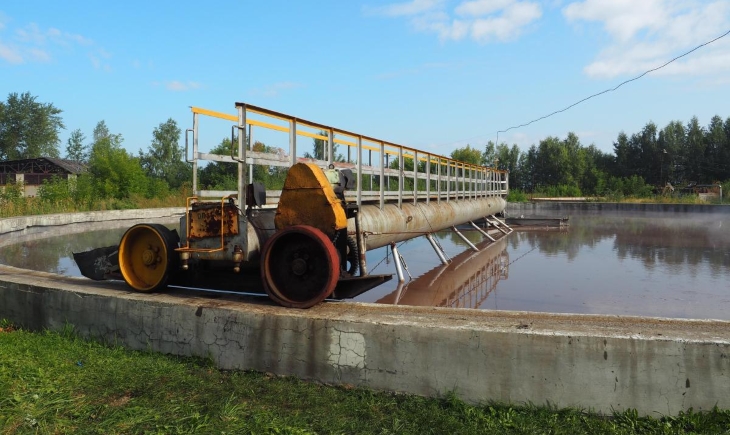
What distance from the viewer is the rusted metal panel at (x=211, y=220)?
5234 millimetres

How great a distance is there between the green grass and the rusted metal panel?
1.42 metres

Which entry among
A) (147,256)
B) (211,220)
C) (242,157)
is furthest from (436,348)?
(147,256)

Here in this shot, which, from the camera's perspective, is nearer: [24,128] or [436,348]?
[436,348]

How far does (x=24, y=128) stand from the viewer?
68.8 m

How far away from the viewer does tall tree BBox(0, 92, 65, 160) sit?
67312 mm

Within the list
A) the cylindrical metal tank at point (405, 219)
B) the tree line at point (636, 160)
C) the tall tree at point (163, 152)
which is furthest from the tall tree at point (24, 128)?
the cylindrical metal tank at point (405, 219)

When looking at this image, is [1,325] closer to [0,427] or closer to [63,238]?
[0,427]

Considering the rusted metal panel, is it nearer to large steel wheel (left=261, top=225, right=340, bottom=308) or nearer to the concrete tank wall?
large steel wheel (left=261, top=225, right=340, bottom=308)

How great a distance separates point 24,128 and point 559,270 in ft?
255

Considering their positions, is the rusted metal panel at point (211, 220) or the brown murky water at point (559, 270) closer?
the rusted metal panel at point (211, 220)

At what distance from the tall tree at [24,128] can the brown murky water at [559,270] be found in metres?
62.2

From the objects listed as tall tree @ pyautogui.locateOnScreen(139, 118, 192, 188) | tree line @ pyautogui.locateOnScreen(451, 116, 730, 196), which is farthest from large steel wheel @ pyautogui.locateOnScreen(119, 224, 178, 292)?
tall tree @ pyautogui.locateOnScreen(139, 118, 192, 188)

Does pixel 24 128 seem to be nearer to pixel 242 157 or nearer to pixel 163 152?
pixel 163 152

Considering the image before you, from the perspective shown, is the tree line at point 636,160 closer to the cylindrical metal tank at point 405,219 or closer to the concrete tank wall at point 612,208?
the concrete tank wall at point 612,208
